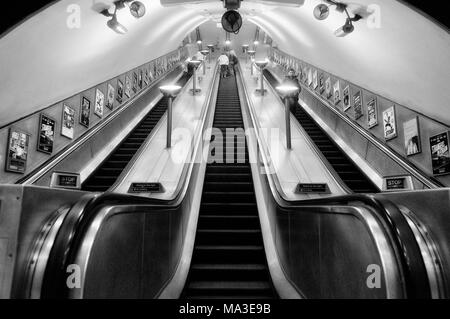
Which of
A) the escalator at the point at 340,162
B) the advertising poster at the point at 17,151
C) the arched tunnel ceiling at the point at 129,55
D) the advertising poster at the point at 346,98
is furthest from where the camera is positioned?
the advertising poster at the point at 346,98

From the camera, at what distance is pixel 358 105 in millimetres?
7000

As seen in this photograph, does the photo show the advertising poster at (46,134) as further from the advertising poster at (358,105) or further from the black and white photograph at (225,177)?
the advertising poster at (358,105)

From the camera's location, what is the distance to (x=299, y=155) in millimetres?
6113

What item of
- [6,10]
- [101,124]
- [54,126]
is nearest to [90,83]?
[101,124]

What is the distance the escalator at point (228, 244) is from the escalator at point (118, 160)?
5.47 ft

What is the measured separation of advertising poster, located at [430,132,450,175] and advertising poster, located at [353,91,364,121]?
8.10ft

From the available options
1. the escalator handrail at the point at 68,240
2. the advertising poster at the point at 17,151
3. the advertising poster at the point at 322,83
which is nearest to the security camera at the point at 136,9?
the advertising poster at the point at 17,151

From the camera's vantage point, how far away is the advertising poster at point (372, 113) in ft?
20.4

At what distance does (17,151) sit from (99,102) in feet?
9.67

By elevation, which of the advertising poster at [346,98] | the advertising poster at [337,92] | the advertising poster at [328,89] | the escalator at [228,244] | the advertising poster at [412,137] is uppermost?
the advertising poster at [328,89]

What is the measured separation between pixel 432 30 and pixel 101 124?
5929 mm

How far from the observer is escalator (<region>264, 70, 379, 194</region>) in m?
5.30

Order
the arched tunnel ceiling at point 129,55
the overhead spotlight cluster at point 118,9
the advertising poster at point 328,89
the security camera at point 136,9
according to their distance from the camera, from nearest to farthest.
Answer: the arched tunnel ceiling at point 129,55, the overhead spotlight cluster at point 118,9, the security camera at point 136,9, the advertising poster at point 328,89
